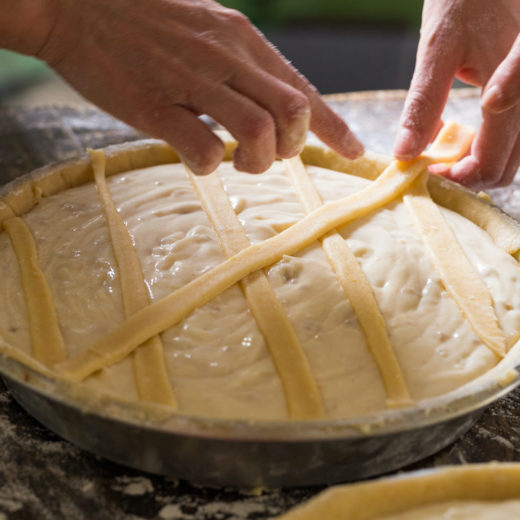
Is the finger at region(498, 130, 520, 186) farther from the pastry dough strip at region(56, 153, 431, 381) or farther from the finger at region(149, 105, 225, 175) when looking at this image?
the finger at region(149, 105, 225, 175)

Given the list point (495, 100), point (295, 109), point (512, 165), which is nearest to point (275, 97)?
point (295, 109)

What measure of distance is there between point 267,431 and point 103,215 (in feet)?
3.34

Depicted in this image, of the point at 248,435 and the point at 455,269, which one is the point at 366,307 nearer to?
the point at 455,269

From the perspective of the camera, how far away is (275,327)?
64.4 inches

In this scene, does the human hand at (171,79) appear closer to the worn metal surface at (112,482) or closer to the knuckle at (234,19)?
the knuckle at (234,19)

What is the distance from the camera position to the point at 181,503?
147 cm

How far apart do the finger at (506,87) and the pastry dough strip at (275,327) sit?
0.84 metres

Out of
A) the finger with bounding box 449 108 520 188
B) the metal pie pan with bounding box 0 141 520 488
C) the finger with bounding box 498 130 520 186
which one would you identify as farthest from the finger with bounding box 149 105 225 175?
Answer: the finger with bounding box 498 130 520 186

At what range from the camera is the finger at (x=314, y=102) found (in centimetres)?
194

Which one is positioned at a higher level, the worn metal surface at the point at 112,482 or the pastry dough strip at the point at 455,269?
the pastry dough strip at the point at 455,269

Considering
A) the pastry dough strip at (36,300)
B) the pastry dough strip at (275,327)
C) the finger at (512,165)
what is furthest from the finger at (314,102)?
the pastry dough strip at (36,300)

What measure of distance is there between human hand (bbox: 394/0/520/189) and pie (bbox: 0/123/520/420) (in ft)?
0.40

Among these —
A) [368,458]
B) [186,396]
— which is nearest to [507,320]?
[368,458]

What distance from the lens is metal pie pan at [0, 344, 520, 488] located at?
51.6 inches
